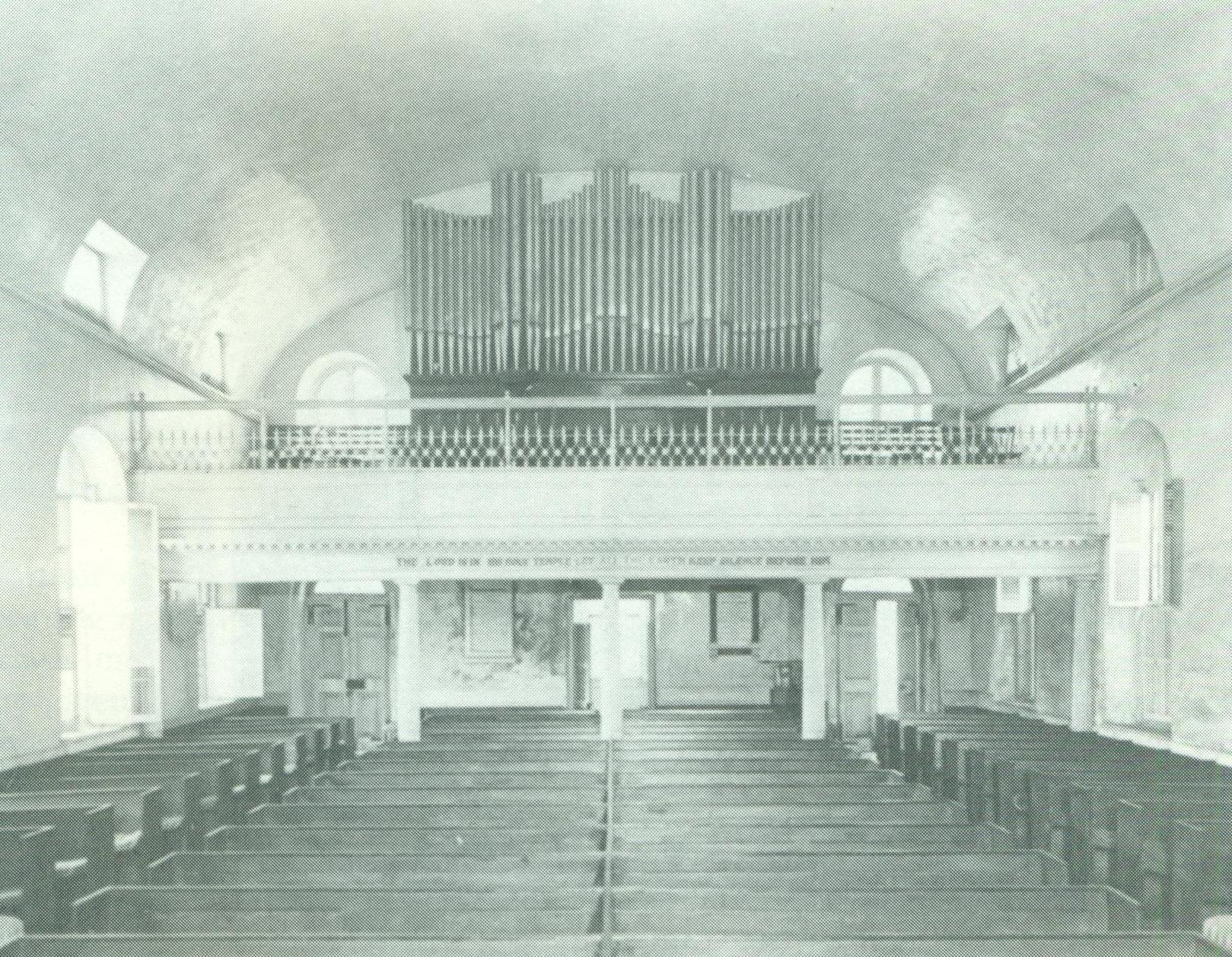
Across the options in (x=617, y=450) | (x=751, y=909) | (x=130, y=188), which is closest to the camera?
(x=751, y=909)

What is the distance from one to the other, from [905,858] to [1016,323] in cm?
1084

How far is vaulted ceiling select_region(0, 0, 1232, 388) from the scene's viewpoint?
9.96m

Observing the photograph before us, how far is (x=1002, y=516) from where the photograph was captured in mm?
13250

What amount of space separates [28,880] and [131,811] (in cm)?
222

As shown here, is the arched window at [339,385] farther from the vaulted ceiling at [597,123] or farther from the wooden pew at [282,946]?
the wooden pew at [282,946]

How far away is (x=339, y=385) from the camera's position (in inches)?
792

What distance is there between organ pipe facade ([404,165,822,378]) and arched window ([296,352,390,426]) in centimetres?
370

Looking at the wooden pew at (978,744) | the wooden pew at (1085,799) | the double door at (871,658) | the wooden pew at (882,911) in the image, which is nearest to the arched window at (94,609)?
the wooden pew at (882,911)

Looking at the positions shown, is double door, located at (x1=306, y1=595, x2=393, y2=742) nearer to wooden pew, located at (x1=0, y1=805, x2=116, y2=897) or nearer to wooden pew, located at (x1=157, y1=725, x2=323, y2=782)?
wooden pew, located at (x1=157, y1=725, x2=323, y2=782)

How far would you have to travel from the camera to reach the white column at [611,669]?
1355cm

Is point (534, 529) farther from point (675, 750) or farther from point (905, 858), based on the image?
point (905, 858)

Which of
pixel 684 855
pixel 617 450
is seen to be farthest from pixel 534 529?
pixel 684 855

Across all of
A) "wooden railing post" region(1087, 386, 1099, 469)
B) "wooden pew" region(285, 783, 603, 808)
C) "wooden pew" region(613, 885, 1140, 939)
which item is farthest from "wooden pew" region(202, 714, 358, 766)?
"wooden railing post" region(1087, 386, 1099, 469)

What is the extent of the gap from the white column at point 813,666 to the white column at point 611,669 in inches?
86.6
